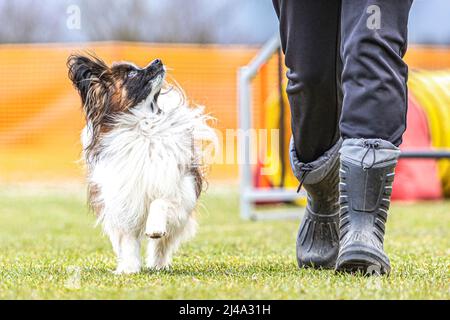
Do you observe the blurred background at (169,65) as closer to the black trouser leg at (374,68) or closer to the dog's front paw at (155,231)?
the dog's front paw at (155,231)

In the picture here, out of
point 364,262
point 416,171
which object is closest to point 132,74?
point 364,262

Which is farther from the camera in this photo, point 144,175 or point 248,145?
point 248,145

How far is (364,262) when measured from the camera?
2.86 metres

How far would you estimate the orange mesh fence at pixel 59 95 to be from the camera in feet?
41.8

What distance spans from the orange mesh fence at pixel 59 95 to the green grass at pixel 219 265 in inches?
216

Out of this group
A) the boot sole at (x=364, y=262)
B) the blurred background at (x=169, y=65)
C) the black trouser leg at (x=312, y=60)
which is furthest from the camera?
the blurred background at (x=169, y=65)

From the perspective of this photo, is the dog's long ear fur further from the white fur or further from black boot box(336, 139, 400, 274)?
black boot box(336, 139, 400, 274)

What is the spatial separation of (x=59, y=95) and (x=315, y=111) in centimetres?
1076

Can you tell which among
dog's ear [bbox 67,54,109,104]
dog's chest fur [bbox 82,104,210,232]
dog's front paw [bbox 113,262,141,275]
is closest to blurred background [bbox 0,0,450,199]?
dog's ear [bbox 67,54,109,104]

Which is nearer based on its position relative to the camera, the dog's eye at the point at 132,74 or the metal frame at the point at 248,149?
the dog's eye at the point at 132,74

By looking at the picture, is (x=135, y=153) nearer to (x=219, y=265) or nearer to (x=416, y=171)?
(x=219, y=265)

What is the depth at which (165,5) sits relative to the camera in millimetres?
19672

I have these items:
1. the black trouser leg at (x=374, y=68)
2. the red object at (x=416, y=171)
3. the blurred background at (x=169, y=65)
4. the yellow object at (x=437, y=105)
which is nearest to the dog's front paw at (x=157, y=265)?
the blurred background at (x=169, y=65)
